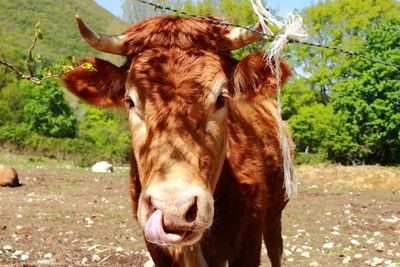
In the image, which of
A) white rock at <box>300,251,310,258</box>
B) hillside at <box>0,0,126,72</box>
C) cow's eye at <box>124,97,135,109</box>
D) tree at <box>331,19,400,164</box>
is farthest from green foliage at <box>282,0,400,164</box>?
hillside at <box>0,0,126,72</box>

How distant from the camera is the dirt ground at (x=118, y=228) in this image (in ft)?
21.6

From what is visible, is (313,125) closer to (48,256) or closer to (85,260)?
(85,260)

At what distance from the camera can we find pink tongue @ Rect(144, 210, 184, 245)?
2582 millimetres

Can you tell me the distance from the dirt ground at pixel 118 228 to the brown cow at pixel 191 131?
2702 millimetres

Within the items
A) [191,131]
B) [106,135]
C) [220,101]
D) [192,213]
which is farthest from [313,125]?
[192,213]

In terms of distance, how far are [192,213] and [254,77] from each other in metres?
1.68

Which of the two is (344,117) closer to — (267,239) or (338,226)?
(338,226)

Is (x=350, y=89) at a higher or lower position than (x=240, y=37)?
lower

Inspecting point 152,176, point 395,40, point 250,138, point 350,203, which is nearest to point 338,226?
point 350,203

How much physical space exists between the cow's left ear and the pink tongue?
171 centimetres

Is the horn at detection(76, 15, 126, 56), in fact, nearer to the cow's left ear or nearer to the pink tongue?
the cow's left ear

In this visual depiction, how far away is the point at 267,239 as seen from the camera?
20.8 ft

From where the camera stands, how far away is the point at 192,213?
2664 mm

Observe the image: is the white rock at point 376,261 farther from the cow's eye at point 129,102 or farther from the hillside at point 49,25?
the hillside at point 49,25
